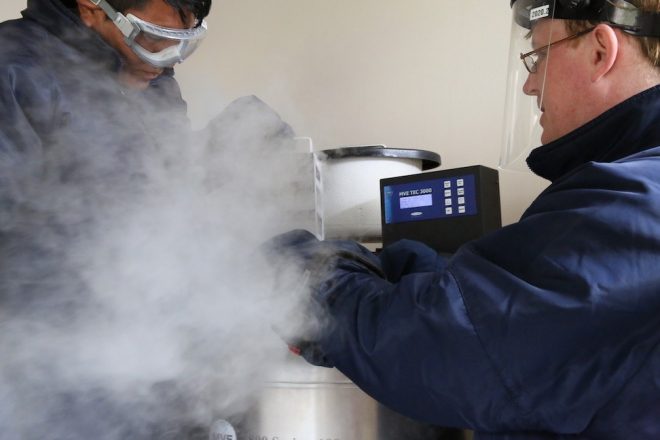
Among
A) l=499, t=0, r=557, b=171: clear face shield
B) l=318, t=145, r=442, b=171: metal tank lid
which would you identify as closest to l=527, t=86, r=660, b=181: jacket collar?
l=499, t=0, r=557, b=171: clear face shield

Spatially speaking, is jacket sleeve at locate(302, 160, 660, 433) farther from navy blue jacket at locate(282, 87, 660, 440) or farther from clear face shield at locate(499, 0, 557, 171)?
clear face shield at locate(499, 0, 557, 171)

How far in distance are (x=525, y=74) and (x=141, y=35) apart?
695 mm

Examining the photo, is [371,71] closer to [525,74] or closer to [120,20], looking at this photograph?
[525,74]

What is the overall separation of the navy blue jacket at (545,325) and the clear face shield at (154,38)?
2.05ft

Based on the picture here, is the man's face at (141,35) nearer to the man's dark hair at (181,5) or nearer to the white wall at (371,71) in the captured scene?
the man's dark hair at (181,5)

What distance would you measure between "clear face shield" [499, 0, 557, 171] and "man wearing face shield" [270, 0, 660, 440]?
74 mm

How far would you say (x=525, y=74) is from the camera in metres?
1.11

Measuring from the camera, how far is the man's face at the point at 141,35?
42.9 inches

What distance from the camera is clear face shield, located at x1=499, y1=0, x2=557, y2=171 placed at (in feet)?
3.14

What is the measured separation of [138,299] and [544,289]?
26.1 inches

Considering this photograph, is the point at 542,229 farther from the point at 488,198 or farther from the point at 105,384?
the point at 105,384

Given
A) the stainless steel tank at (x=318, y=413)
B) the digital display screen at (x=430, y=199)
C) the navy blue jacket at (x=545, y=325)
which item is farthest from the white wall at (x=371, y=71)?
the navy blue jacket at (x=545, y=325)

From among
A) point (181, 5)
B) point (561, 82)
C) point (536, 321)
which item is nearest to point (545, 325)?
point (536, 321)

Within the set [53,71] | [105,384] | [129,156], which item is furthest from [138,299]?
[53,71]
